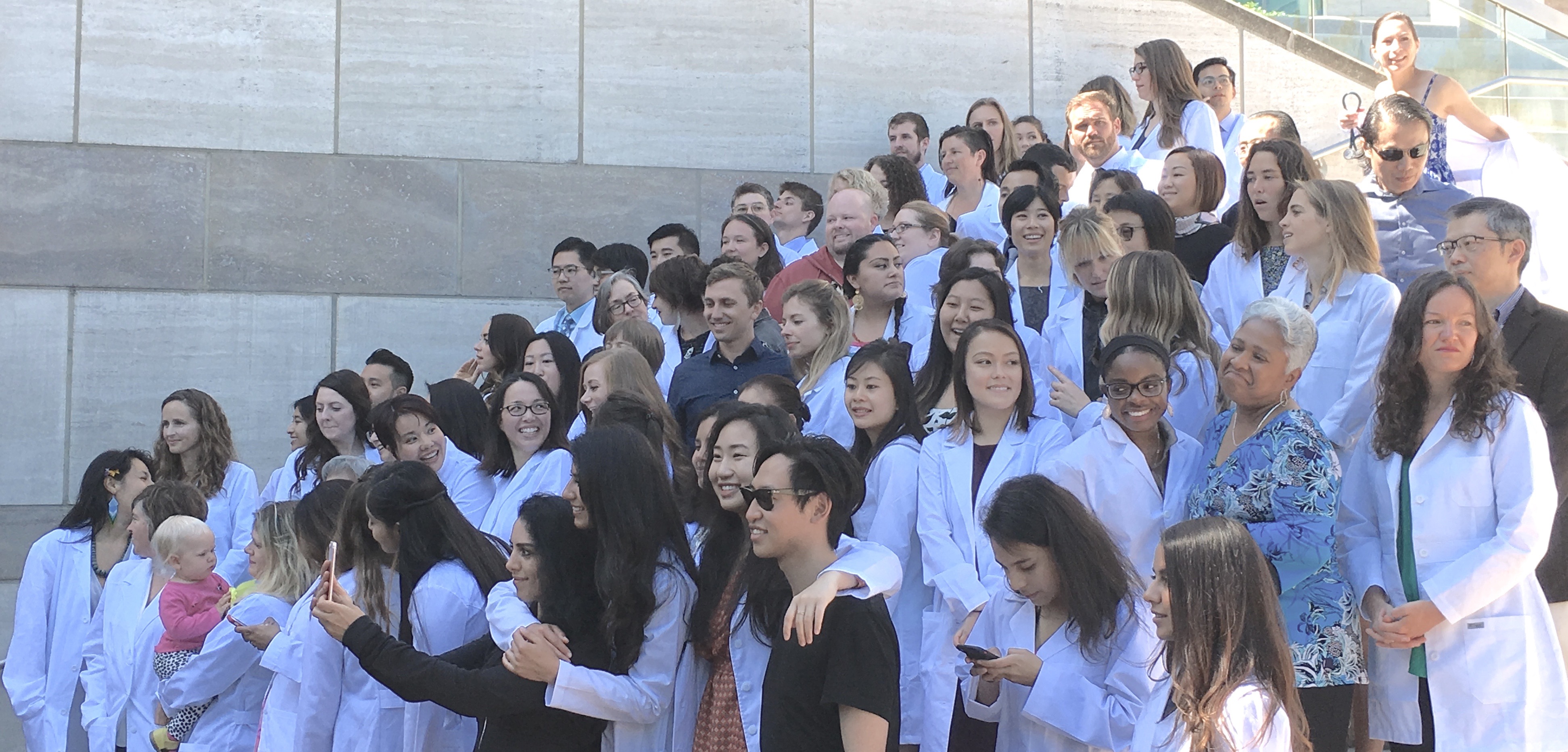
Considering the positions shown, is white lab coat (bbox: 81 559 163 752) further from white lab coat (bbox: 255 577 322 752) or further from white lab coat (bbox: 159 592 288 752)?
white lab coat (bbox: 255 577 322 752)

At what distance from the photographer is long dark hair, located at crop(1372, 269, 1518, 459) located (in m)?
4.67

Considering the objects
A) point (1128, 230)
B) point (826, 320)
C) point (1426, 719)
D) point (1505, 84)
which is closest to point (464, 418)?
point (826, 320)

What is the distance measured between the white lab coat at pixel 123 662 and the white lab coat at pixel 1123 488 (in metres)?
4.45

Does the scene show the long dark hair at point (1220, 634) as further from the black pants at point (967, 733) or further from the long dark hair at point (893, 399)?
the long dark hair at point (893, 399)

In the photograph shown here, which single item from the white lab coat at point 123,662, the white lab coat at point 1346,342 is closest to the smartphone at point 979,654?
the white lab coat at point 1346,342

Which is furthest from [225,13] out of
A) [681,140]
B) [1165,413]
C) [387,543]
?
[1165,413]

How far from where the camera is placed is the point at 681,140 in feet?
41.1

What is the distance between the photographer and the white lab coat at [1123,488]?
501cm

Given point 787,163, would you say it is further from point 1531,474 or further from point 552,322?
point 1531,474

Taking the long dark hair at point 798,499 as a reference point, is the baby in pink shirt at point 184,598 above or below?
below

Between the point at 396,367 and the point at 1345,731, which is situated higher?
the point at 396,367

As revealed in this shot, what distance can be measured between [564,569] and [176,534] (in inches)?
127

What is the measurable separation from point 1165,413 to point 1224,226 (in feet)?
7.73

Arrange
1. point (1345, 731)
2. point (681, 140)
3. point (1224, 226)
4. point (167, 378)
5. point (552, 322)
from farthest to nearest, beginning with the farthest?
point (681, 140), point (167, 378), point (552, 322), point (1224, 226), point (1345, 731)
